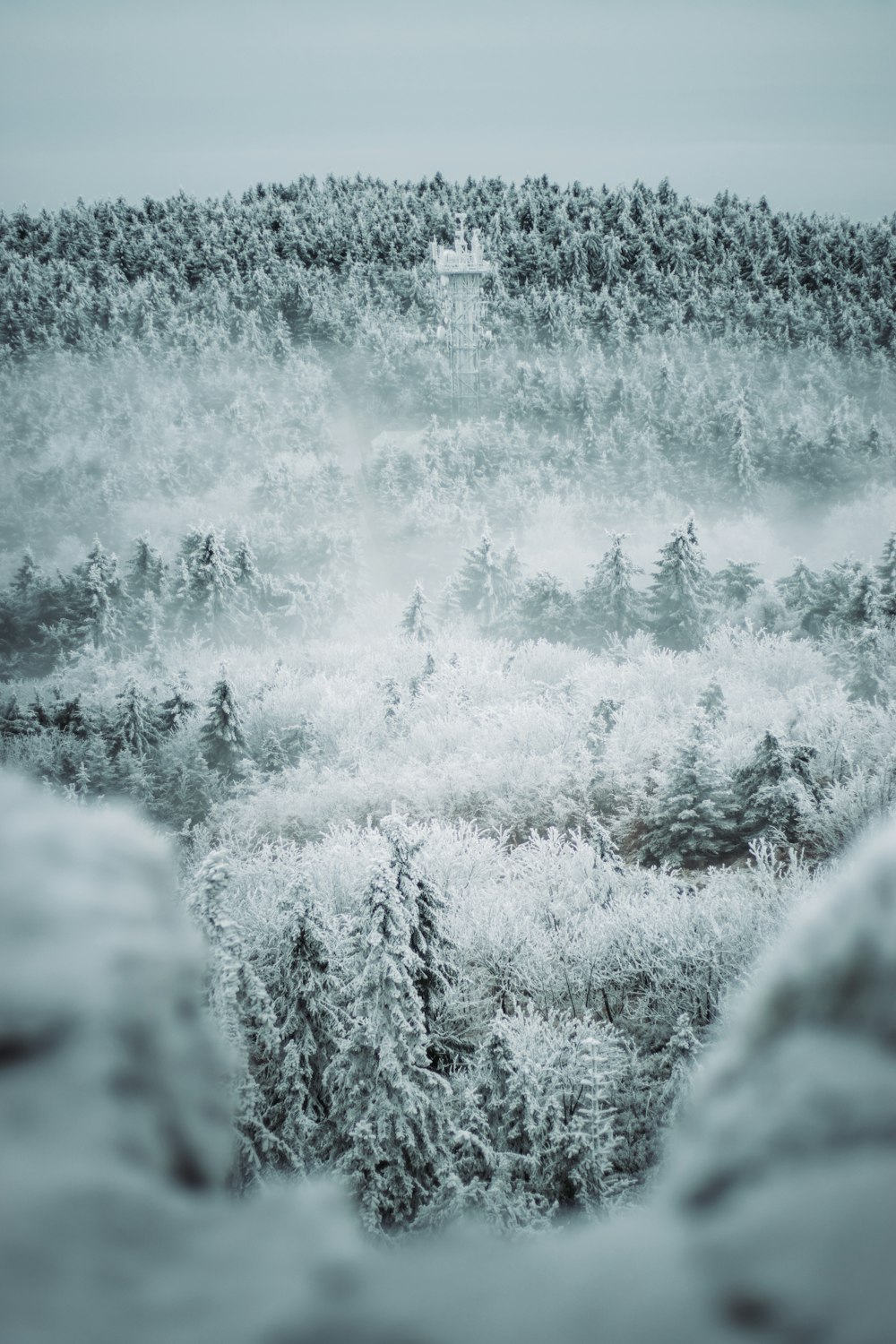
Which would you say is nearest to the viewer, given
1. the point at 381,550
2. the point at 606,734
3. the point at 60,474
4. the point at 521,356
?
the point at 606,734

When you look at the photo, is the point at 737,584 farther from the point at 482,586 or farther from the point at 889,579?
the point at 482,586

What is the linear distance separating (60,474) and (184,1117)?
64593 mm

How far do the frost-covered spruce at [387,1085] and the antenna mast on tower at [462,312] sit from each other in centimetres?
5880

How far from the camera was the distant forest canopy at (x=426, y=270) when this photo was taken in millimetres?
67312

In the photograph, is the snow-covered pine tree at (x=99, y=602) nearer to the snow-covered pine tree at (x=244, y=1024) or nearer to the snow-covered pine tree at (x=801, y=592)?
the snow-covered pine tree at (x=244, y=1024)

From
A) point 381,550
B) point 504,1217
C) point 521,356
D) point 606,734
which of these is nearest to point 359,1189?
point 504,1217

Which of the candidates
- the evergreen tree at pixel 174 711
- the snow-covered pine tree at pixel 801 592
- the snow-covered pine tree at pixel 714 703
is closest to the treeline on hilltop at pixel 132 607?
the evergreen tree at pixel 174 711

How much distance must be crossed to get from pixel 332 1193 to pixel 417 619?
38.2m

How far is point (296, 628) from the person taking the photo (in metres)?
43.1

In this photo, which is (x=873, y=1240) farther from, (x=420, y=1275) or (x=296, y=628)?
(x=296, y=628)

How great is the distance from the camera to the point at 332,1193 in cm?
79

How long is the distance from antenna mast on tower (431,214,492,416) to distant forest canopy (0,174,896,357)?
2.60m

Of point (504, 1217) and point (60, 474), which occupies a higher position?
point (60, 474)

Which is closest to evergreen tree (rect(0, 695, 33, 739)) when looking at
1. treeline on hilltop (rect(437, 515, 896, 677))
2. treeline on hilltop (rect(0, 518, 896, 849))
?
treeline on hilltop (rect(0, 518, 896, 849))
